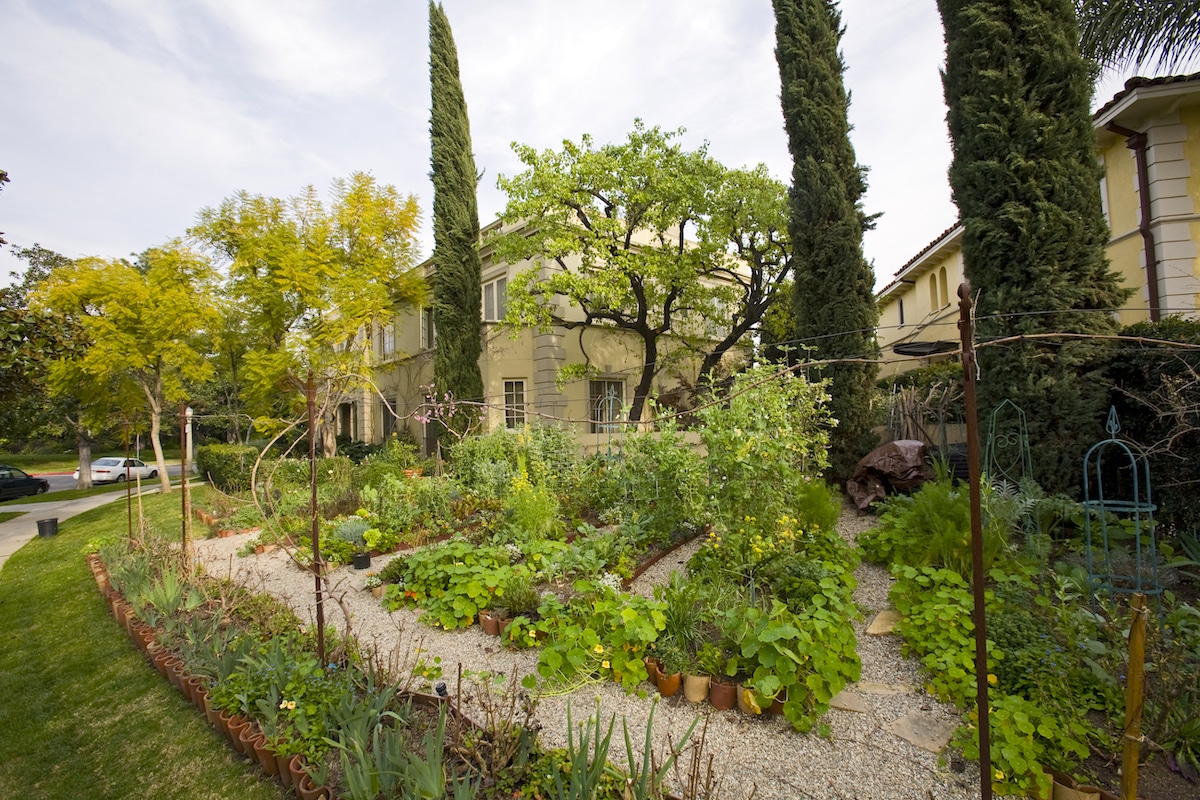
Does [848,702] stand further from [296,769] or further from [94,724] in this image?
[94,724]

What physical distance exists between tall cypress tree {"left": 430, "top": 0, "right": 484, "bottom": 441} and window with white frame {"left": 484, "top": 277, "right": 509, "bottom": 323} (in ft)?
4.84

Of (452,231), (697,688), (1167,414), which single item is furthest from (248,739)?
(452,231)

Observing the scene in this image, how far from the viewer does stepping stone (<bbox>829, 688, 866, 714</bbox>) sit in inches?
117

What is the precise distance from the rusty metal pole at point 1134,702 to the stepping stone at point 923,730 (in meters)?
1.12

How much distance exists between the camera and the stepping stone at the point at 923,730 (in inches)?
105

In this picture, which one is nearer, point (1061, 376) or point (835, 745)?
point (835, 745)

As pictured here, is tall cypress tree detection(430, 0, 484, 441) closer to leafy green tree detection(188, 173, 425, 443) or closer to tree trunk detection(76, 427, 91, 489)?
leafy green tree detection(188, 173, 425, 443)

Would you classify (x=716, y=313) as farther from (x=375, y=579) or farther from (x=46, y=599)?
(x=46, y=599)

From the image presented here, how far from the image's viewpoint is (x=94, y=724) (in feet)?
11.0

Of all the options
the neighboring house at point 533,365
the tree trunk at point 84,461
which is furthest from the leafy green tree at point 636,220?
the tree trunk at point 84,461

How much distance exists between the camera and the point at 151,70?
569 cm

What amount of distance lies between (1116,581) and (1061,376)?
2103mm

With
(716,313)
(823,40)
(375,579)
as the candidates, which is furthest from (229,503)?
(823,40)

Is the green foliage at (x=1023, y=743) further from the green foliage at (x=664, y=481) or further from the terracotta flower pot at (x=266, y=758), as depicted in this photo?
the terracotta flower pot at (x=266, y=758)
